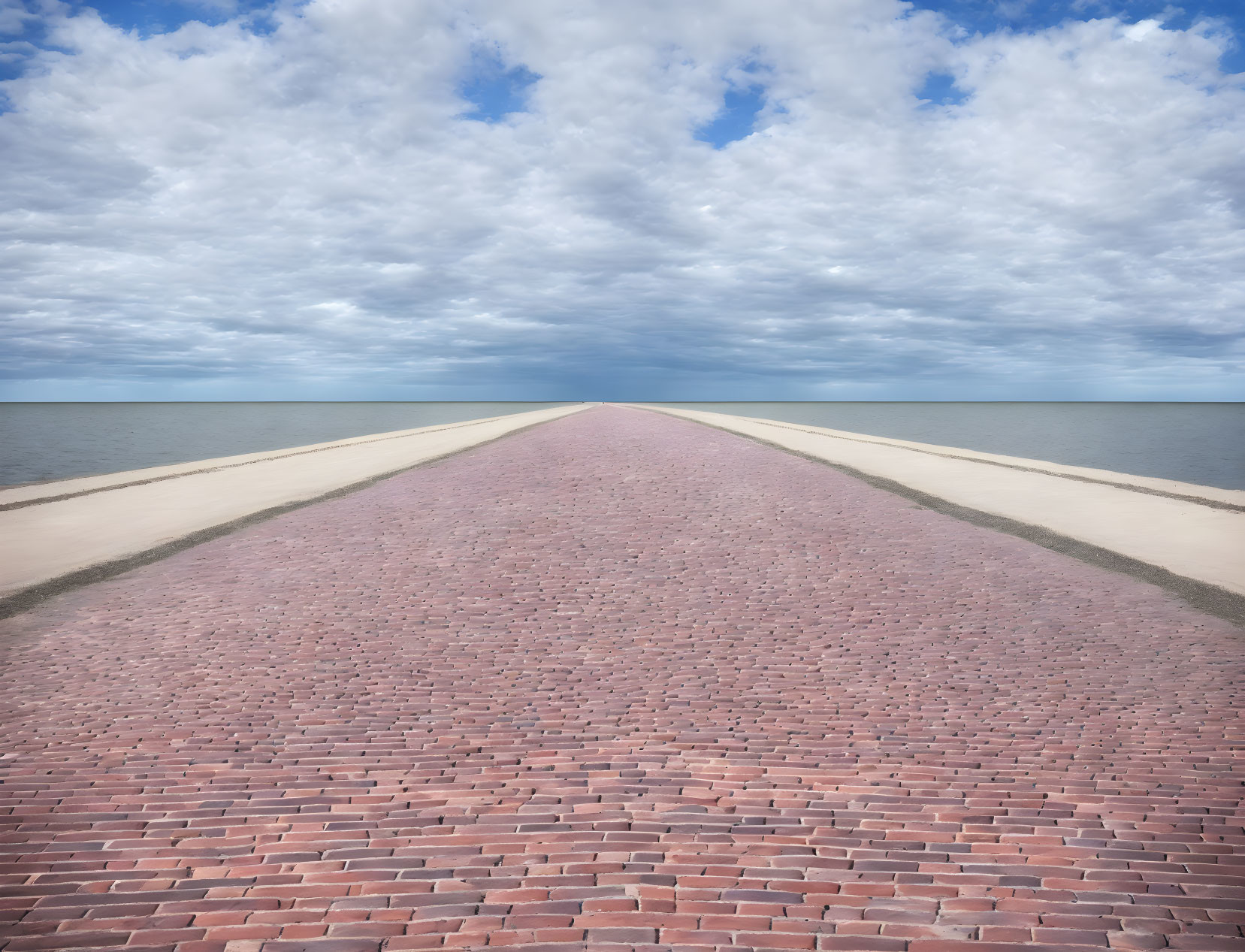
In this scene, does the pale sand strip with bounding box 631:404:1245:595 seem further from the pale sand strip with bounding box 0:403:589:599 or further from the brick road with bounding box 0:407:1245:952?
the pale sand strip with bounding box 0:403:589:599

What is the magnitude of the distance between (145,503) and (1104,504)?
20.0 m

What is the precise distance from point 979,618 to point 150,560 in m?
10.4

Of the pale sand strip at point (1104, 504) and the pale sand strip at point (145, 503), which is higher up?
the pale sand strip at point (1104, 504)

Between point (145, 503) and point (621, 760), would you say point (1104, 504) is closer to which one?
point (621, 760)

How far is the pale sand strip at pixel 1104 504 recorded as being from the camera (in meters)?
11.9

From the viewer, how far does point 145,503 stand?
18.3 m

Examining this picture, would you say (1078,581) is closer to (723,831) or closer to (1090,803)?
(1090,803)

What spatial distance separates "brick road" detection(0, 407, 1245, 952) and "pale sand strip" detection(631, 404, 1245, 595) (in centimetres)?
209

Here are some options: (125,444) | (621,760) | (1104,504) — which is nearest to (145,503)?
(621,760)

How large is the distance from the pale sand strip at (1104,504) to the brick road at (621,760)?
6.86ft

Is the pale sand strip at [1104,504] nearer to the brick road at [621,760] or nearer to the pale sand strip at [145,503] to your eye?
the brick road at [621,760]

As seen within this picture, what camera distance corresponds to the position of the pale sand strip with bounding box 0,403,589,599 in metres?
12.2

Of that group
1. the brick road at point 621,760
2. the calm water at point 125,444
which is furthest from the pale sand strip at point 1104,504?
the calm water at point 125,444

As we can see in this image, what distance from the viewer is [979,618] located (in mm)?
8484
